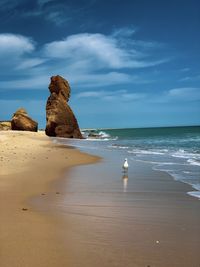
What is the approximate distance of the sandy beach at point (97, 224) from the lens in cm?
425

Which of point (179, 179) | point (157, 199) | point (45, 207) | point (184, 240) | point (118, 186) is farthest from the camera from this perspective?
point (179, 179)

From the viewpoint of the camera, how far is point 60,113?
51812 mm

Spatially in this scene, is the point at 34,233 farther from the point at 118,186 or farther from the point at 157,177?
→ the point at 157,177

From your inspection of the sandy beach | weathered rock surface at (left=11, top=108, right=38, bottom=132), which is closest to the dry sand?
the sandy beach

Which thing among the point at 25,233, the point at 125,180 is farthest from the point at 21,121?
the point at 25,233

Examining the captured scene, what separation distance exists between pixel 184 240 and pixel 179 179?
6.45 metres

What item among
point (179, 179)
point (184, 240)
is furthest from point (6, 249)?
point (179, 179)

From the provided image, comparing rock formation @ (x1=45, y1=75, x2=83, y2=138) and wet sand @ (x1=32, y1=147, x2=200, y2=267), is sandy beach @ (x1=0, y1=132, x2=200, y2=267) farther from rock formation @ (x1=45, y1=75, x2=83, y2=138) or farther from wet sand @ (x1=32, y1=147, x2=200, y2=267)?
rock formation @ (x1=45, y1=75, x2=83, y2=138)

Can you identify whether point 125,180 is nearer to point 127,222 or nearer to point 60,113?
point 127,222

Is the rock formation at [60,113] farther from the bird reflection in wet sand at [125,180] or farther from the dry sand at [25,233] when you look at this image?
the dry sand at [25,233]

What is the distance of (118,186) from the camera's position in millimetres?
9852

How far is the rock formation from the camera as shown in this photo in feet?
168

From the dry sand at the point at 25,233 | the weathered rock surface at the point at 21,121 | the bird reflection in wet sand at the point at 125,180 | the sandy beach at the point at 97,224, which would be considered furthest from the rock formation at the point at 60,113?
the dry sand at the point at 25,233

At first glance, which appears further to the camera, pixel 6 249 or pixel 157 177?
pixel 157 177
